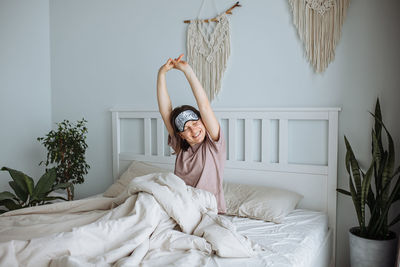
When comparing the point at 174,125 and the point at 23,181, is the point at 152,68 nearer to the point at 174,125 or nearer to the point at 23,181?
the point at 174,125

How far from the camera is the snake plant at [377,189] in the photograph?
6.09ft

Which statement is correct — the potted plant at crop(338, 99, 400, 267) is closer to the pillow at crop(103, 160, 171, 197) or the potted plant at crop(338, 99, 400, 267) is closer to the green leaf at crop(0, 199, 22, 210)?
the pillow at crop(103, 160, 171, 197)

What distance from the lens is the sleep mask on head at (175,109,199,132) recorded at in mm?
1846

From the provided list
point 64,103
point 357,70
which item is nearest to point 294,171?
point 357,70

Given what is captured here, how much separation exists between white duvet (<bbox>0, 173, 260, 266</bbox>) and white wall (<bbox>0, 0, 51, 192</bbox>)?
1672 millimetres

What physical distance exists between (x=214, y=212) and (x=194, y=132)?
0.45m

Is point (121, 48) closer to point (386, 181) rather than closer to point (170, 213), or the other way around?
point (170, 213)

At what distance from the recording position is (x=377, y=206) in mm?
1906

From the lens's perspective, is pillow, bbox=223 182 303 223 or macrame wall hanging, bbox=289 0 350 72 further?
macrame wall hanging, bbox=289 0 350 72

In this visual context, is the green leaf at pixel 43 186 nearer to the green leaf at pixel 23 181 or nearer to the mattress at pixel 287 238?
the green leaf at pixel 23 181

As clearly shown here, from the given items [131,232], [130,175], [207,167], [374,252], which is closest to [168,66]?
[207,167]

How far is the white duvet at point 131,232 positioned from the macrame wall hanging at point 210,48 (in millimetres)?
1151

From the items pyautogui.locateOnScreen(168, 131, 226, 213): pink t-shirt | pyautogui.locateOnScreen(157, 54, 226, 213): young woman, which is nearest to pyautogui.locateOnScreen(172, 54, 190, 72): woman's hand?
pyautogui.locateOnScreen(157, 54, 226, 213): young woman

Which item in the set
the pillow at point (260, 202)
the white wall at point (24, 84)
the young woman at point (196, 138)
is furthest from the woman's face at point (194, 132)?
the white wall at point (24, 84)
